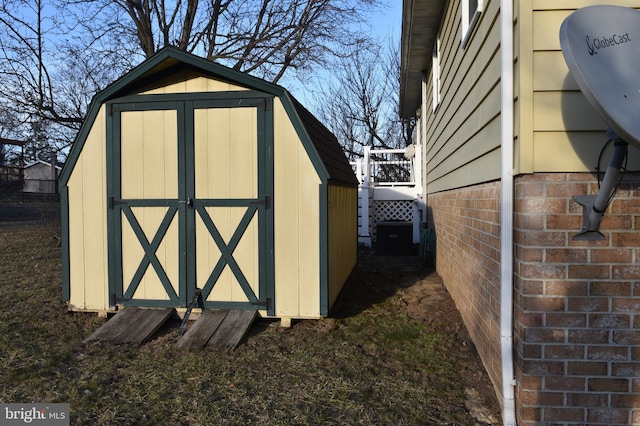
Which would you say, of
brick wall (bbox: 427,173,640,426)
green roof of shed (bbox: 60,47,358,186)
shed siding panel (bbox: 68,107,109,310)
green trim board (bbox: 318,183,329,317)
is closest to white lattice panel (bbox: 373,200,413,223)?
green roof of shed (bbox: 60,47,358,186)

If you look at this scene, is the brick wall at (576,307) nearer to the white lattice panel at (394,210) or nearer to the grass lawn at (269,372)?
the grass lawn at (269,372)

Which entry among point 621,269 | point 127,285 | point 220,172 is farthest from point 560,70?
point 127,285

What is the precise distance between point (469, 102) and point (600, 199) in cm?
192

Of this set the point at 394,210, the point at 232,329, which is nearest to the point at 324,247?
the point at 232,329

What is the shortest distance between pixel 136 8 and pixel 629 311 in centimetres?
1515

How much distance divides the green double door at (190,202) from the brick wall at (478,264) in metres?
2.01

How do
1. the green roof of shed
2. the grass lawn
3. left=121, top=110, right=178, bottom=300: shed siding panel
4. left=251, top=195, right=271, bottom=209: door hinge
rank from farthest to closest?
1. left=121, top=110, right=178, bottom=300: shed siding panel
2. left=251, top=195, right=271, bottom=209: door hinge
3. the green roof of shed
4. the grass lawn

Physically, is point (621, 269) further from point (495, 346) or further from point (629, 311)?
point (495, 346)

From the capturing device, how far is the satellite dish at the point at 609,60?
1.86 meters

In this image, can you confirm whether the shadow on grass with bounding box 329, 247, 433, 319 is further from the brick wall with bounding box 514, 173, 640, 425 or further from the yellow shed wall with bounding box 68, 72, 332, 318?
the brick wall with bounding box 514, 173, 640, 425

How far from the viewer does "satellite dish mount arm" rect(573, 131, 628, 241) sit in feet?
6.96

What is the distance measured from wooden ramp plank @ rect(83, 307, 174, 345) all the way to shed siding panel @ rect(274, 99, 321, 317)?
4.17ft

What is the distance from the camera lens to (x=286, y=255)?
478 centimetres

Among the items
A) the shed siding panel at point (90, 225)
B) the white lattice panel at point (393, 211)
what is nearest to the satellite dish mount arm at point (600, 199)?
the shed siding panel at point (90, 225)
